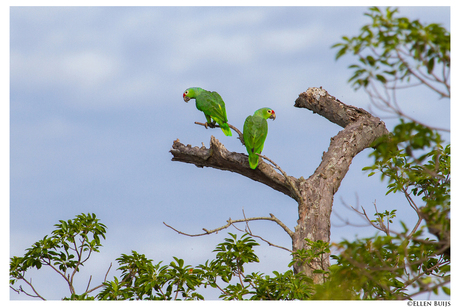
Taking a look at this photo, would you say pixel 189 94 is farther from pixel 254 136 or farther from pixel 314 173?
pixel 314 173

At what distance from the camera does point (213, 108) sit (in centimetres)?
666

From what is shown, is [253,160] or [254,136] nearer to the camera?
[254,136]

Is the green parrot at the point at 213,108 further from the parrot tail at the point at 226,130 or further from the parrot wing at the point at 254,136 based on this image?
the parrot wing at the point at 254,136

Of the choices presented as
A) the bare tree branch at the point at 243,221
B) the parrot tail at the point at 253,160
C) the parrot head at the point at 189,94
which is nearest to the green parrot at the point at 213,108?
the parrot head at the point at 189,94

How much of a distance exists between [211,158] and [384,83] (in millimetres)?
4065

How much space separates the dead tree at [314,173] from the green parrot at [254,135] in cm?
27

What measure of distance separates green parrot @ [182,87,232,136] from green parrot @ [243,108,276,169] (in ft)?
1.71

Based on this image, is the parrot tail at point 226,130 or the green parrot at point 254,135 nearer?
the green parrot at point 254,135

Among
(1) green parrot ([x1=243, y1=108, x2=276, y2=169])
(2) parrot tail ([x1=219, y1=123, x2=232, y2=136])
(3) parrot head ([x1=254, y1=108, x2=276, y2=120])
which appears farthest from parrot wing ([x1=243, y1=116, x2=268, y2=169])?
(2) parrot tail ([x1=219, y1=123, x2=232, y2=136])

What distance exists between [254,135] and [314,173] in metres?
1.39

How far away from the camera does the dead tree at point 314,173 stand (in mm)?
5938

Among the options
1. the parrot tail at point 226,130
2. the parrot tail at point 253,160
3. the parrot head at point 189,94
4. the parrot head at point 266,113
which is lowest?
the parrot tail at point 253,160

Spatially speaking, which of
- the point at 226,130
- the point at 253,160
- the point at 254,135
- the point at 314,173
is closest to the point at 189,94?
the point at 226,130

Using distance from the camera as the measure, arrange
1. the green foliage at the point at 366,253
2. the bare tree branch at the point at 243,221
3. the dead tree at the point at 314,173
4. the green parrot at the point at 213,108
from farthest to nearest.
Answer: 1. the green parrot at the point at 213,108
2. the dead tree at the point at 314,173
3. the bare tree branch at the point at 243,221
4. the green foliage at the point at 366,253
